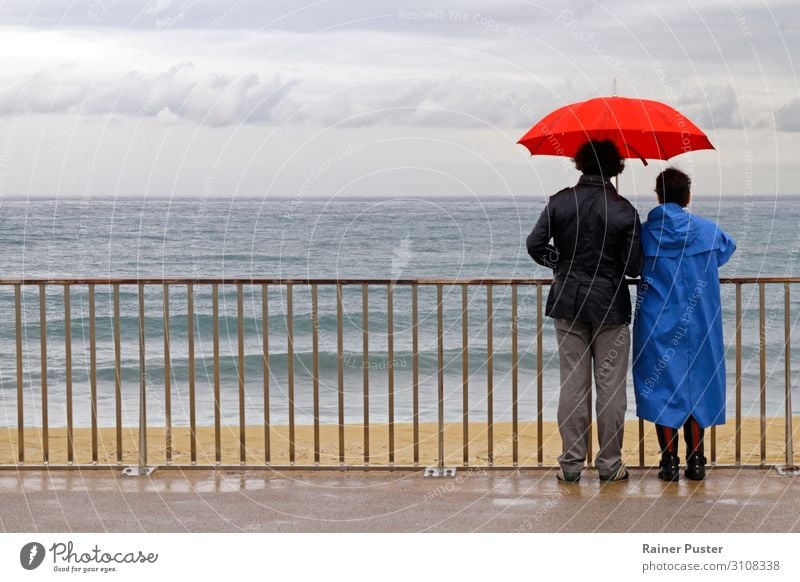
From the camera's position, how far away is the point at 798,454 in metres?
8.74

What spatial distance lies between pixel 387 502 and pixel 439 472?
58 cm

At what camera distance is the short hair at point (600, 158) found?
5.52 metres

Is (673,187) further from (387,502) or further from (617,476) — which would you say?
(387,502)

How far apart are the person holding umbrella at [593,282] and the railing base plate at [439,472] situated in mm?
588

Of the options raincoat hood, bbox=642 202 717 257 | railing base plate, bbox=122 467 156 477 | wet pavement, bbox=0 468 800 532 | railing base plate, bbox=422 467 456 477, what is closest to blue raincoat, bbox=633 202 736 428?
raincoat hood, bbox=642 202 717 257

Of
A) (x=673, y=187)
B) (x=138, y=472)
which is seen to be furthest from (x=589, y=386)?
(x=138, y=472)

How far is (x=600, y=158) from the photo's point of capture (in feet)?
18.1

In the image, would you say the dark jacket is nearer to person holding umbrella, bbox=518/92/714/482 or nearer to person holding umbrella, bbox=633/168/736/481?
person holding umbrella, bbox=518/92/714/482

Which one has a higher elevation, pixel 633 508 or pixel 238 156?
pixel 238 156

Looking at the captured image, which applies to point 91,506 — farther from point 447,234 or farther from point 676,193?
point 447,234

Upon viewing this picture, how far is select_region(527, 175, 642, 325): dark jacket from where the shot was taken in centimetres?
544

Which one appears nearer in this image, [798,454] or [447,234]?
[798,454]

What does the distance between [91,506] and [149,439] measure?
463 cm
